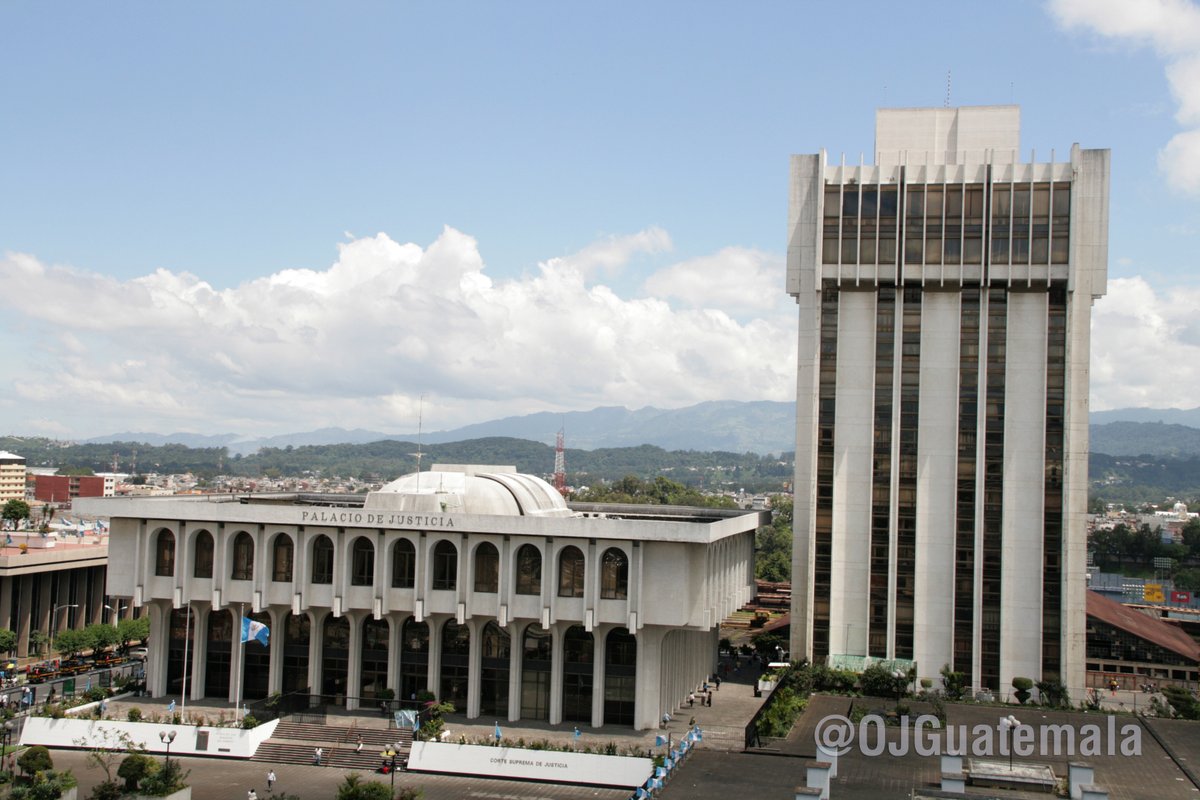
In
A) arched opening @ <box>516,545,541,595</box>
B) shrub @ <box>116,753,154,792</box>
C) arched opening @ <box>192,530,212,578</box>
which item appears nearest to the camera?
shrub @ <box>116,753,154,792</box>

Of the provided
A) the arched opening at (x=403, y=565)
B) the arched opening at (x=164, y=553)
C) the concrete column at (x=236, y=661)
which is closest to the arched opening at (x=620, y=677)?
the arched opening at (x=403, y=565)

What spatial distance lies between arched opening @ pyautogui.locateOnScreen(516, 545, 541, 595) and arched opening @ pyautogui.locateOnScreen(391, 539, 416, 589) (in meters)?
6.21

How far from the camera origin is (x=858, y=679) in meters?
73.5

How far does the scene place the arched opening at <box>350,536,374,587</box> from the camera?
66.6 meters

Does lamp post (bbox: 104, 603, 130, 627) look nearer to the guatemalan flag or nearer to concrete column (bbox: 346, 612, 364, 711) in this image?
concrete column (bbox: 346, 612, 364, 711)

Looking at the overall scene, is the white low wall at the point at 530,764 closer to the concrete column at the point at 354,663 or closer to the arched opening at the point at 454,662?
the arched opening at the point at 454,662

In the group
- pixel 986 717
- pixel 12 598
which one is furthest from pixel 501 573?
pixel 12 598

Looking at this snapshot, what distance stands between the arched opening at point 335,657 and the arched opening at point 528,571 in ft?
37.2

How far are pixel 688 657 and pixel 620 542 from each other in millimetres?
13255

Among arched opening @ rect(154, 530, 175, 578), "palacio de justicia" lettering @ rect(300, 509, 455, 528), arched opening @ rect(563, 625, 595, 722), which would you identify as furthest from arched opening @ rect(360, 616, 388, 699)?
arched opening @ rect(154, 530, 175, 578)

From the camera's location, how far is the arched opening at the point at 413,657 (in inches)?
2657

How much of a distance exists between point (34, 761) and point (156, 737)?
372 inches

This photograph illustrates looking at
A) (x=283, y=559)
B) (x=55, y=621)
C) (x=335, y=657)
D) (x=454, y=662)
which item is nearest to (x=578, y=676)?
(x=454, y=662)

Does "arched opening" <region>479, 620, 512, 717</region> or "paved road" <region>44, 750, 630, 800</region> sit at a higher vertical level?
"arched opening" <region>479, 620, 512, 717</region>
